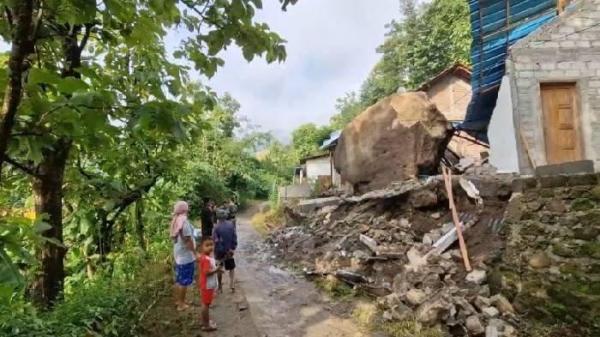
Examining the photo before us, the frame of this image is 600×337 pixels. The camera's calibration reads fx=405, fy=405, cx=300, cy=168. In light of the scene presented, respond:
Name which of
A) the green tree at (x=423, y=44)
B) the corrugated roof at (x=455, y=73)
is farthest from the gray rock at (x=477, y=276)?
the green tree at (x=423, y=44)

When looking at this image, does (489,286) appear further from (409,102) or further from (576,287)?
(409,102)

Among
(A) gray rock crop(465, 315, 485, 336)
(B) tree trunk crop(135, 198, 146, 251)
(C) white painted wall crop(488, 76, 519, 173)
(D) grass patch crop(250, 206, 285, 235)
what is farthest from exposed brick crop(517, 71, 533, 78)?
(D) grass patch crop(250, 206, 285, 235)

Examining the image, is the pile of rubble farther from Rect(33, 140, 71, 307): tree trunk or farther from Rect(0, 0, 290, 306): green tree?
Rect(0, 0, 290, 306): green tree

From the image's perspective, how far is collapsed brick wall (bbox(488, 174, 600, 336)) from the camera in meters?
4.43

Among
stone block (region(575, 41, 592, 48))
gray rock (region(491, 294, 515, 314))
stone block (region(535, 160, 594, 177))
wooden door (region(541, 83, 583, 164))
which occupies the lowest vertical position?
gray rock (region(491, 294, 515, 314))

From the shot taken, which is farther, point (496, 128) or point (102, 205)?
point (496, 128)

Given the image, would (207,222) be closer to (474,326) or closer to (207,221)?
(207,221)

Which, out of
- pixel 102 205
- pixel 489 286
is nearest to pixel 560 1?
pixel 489 286

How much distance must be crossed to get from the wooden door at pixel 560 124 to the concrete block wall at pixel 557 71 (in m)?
0.14

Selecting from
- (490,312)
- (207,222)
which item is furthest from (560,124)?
(207,222)

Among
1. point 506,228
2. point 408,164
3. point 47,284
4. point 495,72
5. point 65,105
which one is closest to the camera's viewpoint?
point 65,105

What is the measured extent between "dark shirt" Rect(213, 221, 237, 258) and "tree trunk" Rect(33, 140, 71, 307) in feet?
11.4

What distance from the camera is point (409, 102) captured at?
12.3 metres

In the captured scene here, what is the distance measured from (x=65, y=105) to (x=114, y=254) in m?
5.62
